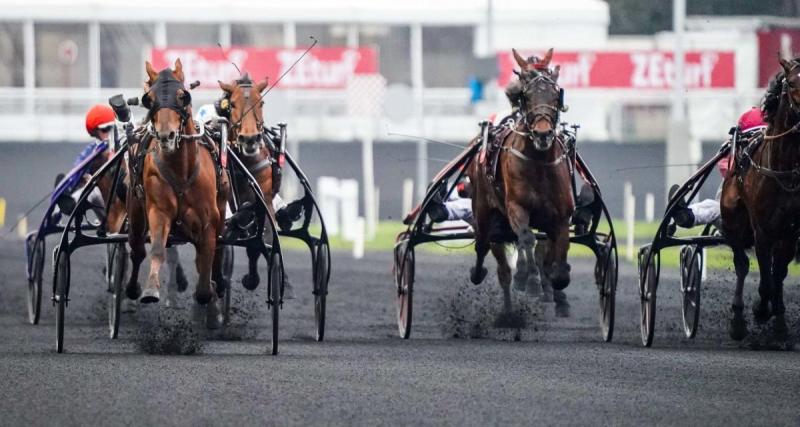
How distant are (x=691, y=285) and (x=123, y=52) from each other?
28124 mm

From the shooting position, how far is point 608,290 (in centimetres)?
1322

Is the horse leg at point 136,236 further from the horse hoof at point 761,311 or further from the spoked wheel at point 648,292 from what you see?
the horse hoof at point 761,311

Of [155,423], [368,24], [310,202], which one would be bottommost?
[155,423]

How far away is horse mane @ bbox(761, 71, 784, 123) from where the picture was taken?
12070 mm

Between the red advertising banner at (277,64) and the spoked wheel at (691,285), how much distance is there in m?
22.7

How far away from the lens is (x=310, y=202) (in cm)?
1394

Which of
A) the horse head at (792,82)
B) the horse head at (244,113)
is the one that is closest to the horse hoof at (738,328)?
the horse head at (792,82)

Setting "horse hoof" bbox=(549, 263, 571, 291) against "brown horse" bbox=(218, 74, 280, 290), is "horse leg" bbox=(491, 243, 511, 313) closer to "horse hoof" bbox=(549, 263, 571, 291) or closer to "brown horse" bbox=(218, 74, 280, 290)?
"horse hoof" bbox=(549, 263, 571, 291)

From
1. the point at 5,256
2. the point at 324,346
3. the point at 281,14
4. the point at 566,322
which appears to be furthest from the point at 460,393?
the point at 281,14

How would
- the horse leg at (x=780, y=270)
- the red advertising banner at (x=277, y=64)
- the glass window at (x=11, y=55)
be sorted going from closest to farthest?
1. the horse leg at (x=780, y=270)
2. the red advertising banner at (x=277, y=64)
3. the glass window at (x=11, y=55)

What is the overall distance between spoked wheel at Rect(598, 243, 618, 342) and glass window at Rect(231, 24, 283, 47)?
2746cm

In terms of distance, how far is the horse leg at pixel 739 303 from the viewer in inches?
502

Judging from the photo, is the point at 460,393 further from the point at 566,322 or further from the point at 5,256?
the point at 5,256

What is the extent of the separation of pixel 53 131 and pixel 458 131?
7.69 meters
